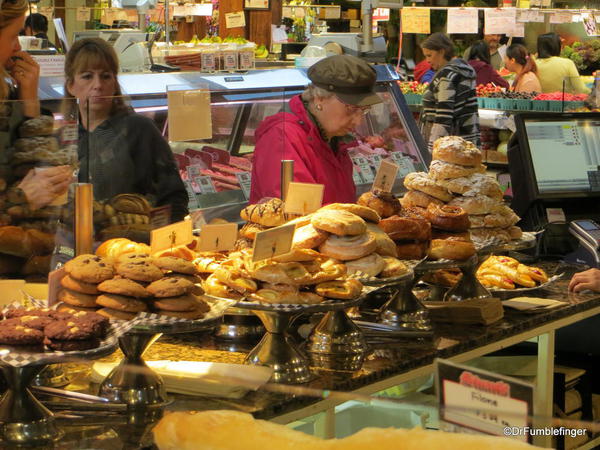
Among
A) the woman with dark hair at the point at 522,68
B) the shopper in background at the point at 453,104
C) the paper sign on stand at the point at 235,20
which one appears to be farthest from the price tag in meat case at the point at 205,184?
the woman with dark hair at the point at 522,68

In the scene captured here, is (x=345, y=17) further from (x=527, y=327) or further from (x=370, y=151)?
(x=527, y=327)

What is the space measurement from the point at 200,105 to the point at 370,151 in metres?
2.18

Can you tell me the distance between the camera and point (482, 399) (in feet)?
2.81

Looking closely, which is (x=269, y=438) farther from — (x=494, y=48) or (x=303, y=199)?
(x=494, y=48)

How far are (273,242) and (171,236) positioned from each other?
0.29 meters

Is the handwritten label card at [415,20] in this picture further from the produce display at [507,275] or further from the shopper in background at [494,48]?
the produce display at [507,275]

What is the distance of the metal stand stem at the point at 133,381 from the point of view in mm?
2059

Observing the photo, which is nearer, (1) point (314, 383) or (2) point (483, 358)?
(1) point (314, 383)

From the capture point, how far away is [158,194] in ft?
8.79

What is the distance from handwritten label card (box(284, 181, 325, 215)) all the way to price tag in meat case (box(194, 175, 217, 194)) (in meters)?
0.26

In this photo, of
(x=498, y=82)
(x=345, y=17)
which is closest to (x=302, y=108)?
(x=498, y=82)

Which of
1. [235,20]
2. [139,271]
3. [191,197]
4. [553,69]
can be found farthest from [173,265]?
[553,69]

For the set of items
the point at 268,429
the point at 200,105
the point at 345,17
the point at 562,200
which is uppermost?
the point at 345,17

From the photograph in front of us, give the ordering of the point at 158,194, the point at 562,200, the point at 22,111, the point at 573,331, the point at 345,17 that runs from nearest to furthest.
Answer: the point at 22,111 < the point at 158,194 < the point at 573,331 < the point at 562,200 < the point at 345,17
